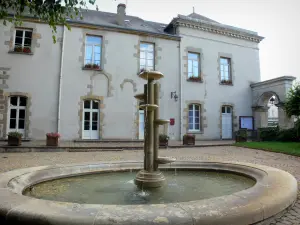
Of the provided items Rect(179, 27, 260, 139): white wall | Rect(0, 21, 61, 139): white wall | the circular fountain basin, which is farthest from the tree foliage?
Rect(0, 21, 61, 139): white wall

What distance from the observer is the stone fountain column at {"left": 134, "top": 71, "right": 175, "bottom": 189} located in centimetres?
334

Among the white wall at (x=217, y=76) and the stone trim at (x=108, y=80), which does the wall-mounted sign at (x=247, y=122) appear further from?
the stone trim at (x=108, y=80)

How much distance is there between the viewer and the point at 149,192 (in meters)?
3.12

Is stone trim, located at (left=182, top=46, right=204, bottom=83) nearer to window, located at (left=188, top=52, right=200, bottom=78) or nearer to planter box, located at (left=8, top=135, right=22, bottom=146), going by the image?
window, located at (left=188, top=52, right=200, bottom=78)

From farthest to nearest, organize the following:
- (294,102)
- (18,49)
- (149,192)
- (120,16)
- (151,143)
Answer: (120,16), (18,49), (294,102), (151,143), (149,192)

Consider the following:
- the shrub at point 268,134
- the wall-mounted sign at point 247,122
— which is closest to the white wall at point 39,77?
the wall-mounted sign at point 247,122

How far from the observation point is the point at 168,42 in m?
14.4

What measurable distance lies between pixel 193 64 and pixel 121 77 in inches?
206

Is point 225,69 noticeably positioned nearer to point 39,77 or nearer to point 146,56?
point 146,56

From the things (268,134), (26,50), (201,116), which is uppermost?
(26,50)

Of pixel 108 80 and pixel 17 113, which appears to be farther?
pixel 108 80

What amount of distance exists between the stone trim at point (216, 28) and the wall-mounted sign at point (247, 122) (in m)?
6.14

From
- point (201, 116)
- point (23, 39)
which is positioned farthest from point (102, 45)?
point (201, 116)

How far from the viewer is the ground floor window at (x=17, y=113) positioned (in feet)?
37.6
